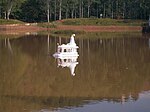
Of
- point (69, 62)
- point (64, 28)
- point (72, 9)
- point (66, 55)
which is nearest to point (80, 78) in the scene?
point (69, 62)

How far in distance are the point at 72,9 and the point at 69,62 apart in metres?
58.2

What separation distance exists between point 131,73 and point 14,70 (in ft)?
20.4

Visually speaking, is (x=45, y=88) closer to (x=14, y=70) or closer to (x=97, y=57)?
(x=14, y=70)

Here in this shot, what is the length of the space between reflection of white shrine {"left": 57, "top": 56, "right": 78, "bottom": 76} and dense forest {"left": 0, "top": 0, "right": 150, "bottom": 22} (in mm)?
50400

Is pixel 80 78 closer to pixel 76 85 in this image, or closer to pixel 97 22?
pixel 76 85

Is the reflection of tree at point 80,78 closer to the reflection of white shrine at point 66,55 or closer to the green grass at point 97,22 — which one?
the reflection of white shrine at point 66,55

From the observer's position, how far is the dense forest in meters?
79.9

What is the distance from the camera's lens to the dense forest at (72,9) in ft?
262

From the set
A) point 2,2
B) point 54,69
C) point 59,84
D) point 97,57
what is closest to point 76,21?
point 2,2

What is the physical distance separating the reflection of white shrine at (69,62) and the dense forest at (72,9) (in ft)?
165

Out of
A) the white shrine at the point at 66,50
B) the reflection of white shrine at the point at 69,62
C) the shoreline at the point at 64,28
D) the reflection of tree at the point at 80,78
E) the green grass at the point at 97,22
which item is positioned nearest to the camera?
the reflection of tree at the point at 80,78

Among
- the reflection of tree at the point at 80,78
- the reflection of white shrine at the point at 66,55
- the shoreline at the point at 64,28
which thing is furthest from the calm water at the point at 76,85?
the shoreline at the point at 64,28

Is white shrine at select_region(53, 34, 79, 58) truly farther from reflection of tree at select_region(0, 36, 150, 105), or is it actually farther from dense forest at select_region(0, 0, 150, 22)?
dense forest at select_region(0, 0, 150, 22)

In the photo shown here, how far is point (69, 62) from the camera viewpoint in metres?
26.2
